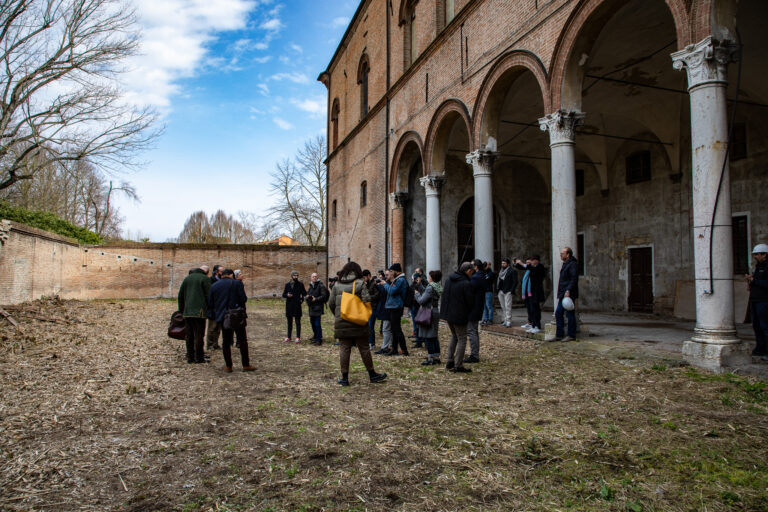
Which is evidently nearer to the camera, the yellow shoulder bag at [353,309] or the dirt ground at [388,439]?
the dirt ground at [388,439]

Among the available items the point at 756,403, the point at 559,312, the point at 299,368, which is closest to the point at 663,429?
the point at 756,403

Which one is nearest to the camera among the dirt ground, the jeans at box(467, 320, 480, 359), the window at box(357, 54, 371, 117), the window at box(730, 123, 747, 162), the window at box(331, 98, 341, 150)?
the dirt ground

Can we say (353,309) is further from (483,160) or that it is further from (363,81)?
(363,81)

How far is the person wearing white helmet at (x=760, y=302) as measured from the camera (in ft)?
20.8

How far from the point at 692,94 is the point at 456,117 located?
24.8 feet

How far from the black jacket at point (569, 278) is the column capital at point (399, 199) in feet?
30.3

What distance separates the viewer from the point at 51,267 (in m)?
19.3

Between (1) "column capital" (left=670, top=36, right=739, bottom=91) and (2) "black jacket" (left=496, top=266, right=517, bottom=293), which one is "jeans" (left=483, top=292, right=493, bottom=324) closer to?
(2) "black jacket" (left=496, top=266, right=517, bottom=293)

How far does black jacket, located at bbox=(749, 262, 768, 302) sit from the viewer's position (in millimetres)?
6406

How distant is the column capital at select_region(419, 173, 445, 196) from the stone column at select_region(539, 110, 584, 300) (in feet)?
18.4

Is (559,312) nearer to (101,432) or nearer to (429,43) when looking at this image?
(101,432)

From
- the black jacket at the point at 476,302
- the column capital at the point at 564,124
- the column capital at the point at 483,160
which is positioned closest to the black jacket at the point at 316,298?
the black jacket at the point at 476,302

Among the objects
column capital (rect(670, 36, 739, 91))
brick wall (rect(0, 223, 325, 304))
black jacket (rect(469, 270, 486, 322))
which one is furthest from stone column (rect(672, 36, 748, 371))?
brick wall (rect(0, 223, 325, 304))

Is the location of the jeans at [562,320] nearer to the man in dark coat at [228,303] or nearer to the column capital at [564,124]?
the column capital at [564,124]
